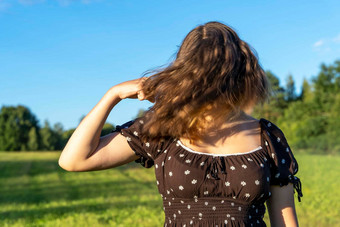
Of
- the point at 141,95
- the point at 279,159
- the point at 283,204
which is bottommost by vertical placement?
the point at 283,204

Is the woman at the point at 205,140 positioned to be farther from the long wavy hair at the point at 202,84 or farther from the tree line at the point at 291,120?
the tree line at the point at 291,120

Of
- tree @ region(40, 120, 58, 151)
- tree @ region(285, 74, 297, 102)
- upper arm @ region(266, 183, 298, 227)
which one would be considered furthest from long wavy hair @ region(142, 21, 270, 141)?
tree @ region(285, 74, 297, 102)

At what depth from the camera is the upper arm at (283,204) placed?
1.71 metres

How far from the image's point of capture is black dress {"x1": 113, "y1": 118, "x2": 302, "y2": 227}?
1.59m

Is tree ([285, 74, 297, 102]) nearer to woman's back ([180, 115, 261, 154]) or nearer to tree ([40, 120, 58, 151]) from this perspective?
tree ([40, 120, 58, 151])

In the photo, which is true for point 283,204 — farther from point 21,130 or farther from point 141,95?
point 21,130

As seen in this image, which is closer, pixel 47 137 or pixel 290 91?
pixel 47 137

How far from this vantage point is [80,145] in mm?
1717

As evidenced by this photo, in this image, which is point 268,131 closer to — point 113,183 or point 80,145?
point 80,145

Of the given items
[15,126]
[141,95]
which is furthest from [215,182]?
[15,126]

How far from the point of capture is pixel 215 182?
1.59 m

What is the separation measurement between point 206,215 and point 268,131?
1.56ft

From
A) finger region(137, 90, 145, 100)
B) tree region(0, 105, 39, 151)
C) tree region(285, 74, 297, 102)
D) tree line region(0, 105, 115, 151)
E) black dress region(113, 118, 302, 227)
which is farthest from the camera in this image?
tree region(285, 74, 297, 102)

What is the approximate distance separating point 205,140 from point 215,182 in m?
0.22
